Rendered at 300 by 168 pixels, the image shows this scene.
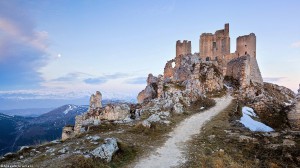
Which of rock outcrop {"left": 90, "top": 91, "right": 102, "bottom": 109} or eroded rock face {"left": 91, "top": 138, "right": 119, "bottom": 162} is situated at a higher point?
rock outcrop {"left": 90, "top": 91, "right": 102, "bottom": 109}

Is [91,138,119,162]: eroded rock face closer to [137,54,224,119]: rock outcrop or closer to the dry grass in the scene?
the dry grass

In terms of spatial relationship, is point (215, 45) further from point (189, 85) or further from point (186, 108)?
point (186, 108)

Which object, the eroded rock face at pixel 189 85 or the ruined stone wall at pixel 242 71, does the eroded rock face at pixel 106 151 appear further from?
the ruined stone wall at pixel 242 71

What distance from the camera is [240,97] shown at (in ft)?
162

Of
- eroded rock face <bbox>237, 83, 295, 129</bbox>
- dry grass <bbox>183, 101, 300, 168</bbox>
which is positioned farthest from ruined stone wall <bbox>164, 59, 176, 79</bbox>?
dry grass <bbox>183, 101, 300, 168</bbox>

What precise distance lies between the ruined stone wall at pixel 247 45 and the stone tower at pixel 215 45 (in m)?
3.99

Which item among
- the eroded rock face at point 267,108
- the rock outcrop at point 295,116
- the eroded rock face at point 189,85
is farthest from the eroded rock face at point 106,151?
the eroded rock face at point 267,108

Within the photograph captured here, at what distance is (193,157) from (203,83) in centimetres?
3885

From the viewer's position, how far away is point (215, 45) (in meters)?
82.9

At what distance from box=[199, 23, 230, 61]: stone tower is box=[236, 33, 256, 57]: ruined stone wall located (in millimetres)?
3991

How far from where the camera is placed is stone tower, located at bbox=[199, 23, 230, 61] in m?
81.7

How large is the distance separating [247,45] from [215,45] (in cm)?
1008

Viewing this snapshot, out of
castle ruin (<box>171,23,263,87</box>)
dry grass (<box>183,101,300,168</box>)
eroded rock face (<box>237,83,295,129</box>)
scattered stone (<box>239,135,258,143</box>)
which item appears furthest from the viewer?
castle ruin (<box>171,23,263,87</box>)

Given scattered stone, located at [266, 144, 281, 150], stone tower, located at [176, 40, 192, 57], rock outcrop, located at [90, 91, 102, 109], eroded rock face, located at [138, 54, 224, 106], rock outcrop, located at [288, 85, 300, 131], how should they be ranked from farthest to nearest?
stone tower, located at [176, 40, 192, 57] → rock outcrop, located at [90, 91, 102, 109] → eroded rock face, located at [138, 54, 224, 106] → rock outcrop, located at [288, 85, 300, 131] → scattered stone, located at [266, 144, 281, 150]
